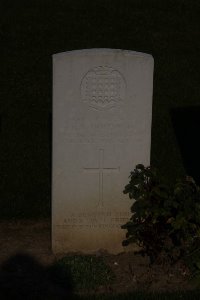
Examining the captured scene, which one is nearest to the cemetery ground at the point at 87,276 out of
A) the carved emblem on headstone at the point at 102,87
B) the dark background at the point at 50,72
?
the dark background at the point at 50,72

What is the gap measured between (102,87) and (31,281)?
1937 mm

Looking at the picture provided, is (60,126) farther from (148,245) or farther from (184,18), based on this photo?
(184,18)

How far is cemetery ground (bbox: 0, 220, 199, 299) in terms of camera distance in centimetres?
552

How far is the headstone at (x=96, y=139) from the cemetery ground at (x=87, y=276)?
225 millimetres

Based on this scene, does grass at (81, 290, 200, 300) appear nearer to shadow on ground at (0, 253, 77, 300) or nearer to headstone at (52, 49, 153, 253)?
shadow on ground at (0, 253, 77, 300)

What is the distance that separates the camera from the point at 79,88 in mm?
5875

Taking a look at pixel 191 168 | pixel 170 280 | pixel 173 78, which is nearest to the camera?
pixel 170 280

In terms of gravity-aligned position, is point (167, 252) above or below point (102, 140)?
below

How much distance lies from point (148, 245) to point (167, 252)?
0.22 m

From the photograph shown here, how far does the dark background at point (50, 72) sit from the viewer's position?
8.88m

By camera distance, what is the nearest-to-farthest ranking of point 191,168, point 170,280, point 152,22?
point 170,280, point 191,168, point 152,22

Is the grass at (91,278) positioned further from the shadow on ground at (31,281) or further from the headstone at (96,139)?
the headstone at (96,139)

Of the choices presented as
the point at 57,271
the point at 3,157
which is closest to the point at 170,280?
the point at 57,271

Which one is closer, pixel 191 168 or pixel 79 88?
pixel 79 88
